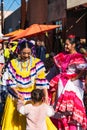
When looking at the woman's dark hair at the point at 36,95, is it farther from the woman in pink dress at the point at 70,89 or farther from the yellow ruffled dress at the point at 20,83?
the woman in pink dress at the point at 70,89

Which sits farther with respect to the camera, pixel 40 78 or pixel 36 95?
pixel 40 78

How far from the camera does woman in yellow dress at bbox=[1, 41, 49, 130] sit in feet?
23.4

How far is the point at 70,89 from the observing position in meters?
7.95

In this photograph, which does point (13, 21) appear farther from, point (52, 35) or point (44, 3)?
point (52, 35)

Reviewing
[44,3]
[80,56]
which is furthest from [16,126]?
[44,3]

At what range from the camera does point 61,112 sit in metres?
7.84

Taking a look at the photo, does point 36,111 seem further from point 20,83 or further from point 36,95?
point 20,83

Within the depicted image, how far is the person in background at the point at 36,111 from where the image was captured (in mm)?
6824

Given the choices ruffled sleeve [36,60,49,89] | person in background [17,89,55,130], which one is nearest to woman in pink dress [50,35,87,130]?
ruffled sleeve [36,60,49,89]

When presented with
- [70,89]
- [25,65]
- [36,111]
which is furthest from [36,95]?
[70,89]

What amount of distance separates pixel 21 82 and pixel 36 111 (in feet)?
1.79

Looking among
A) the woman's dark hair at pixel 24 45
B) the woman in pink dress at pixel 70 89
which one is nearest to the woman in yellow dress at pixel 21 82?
the woman's dark hair at pixel 24 45

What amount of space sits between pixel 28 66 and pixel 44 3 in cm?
2204

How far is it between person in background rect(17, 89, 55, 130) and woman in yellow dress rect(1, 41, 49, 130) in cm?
28
